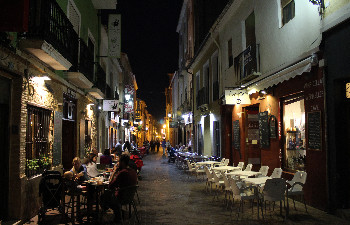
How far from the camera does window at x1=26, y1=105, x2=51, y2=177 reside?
815 centimetres

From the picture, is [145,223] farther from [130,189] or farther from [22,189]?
[22,189]

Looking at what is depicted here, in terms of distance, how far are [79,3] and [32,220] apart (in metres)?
8.60

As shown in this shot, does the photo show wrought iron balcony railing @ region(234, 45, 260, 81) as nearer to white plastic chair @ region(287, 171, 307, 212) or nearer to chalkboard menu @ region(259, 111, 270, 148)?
chalkboard menu @ region(259, 111, 270, 148)

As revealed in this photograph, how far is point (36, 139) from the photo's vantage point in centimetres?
876

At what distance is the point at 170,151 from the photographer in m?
26.3

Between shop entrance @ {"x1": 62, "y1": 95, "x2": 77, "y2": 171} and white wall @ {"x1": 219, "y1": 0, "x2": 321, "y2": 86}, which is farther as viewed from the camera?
shop entrance @ {"x1": 62, "y1": 95, "x2": 77, "y2": 171}

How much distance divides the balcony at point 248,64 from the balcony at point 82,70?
5.94 meters

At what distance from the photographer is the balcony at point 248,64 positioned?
1173 centimetres

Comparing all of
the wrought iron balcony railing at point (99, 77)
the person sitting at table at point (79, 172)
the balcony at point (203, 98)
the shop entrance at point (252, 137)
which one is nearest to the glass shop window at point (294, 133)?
the shop entrance at point (252, 137)

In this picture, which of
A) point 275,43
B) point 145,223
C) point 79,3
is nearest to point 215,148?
point 275,43

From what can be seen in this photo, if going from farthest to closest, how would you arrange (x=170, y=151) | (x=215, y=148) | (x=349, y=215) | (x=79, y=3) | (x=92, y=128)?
1. (x=170, y=151)
2. (x=215, y=148)
3. (x=92, y=128)
4. (x=79, y=3)
5. (x=349, y=215)

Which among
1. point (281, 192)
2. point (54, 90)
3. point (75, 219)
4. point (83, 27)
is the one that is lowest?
point (75, 219)

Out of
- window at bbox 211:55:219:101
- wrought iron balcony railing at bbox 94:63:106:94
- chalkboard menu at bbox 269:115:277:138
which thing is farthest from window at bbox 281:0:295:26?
wrought iron balcony railing at bbox 94:63:106:94

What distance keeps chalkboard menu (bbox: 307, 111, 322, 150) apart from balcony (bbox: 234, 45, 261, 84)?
3660 mm
